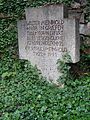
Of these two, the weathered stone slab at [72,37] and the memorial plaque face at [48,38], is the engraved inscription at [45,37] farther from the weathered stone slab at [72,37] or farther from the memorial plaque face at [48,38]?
the weathered stone slab at [72,37]

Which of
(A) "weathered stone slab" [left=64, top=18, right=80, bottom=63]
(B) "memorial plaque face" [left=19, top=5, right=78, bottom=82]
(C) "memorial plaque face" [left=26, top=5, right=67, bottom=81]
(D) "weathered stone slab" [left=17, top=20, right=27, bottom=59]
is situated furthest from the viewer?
(D) "weathered stone slab" [left=17, top=20, right=27, bottom=59]

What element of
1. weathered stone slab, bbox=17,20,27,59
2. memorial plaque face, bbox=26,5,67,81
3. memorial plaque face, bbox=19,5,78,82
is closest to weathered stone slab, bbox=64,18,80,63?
memorial plaque face, bbox=19,5,78,82

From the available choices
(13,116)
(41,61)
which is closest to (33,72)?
(41,61)

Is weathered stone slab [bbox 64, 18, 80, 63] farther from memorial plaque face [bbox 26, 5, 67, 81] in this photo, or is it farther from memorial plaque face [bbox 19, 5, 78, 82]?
memorial plaque face [bbox 26, 5, 67, 81]

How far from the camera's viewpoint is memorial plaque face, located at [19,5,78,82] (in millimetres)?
6059

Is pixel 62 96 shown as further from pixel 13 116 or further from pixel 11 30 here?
pixel 11 30

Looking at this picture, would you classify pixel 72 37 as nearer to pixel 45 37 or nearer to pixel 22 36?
pixel 45 37

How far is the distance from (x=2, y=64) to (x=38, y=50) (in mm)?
1208

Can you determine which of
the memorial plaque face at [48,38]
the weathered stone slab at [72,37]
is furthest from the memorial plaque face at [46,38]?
the weathered stone slab at [72,37]

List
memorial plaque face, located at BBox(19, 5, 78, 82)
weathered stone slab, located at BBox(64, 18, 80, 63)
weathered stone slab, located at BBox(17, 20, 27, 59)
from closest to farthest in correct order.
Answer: weathered stone slab, located at BBox(64, 18, 80, 63)
memorial plaque face, located at BBox(19, 5, 78, 82)
weathered stone slab, located at BBox(17, 20, 27, 59)

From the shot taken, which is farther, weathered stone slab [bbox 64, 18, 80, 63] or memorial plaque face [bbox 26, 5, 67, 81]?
memorial plaque face [bbox 26, 5, 67, 81]

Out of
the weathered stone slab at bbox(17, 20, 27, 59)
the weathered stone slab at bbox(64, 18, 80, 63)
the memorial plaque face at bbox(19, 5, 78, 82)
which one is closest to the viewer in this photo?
the weathered stone slab at bbox(64, 18, 80, 63)

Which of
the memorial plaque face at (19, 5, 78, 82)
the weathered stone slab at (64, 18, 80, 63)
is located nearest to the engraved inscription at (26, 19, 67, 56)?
the memorial plaque face at (19, 5, 78, 82)

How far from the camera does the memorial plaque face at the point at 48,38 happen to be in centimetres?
606
